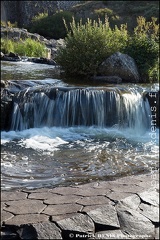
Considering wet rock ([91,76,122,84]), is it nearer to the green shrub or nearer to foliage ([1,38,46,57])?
foliage ([1,38,46,57])

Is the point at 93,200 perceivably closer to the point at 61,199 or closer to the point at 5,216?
the point at 61,199

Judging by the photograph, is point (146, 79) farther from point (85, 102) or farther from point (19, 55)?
point (19, 55)

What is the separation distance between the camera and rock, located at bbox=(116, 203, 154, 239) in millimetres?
3101

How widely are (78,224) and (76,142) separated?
12.6 feet

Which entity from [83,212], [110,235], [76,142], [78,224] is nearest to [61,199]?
[83,212]

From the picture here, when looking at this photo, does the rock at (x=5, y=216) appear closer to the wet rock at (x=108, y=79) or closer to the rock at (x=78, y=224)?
the rock at (x=78, y=224)

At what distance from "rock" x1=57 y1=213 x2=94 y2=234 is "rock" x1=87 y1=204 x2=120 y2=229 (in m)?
0.07

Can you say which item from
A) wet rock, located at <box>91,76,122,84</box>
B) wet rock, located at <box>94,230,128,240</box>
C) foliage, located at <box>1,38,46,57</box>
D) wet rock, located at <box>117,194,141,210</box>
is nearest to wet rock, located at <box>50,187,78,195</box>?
wet rock, located at <box>117,194,141,210</box>

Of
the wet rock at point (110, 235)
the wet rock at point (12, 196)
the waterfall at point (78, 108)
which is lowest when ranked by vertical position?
the wet rock at point (110, 235)

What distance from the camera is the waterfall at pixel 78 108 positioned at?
8.05 meters

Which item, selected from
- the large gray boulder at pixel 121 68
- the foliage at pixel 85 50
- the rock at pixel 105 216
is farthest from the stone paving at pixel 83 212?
the foliage at pixel 85 50

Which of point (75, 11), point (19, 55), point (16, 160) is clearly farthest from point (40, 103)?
point (75, 11)

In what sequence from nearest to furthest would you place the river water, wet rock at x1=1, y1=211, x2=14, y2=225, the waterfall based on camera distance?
1. wet rock at x1=1, y1=211, x2=14, y2=225
2. the river water
3. the waterfall

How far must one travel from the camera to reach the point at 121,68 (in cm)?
1098
